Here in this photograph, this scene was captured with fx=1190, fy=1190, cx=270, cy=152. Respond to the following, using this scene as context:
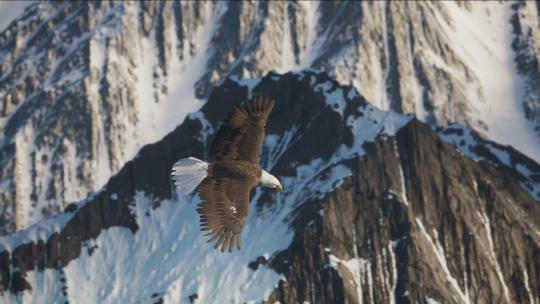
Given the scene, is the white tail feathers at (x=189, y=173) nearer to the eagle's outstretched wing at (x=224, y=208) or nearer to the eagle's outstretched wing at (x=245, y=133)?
the eagle's outstretched wing at (x=224, y=208)

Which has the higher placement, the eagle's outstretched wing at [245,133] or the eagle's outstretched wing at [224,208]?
the eagle's outstretched wing at [245,133]

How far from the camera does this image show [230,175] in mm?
64188

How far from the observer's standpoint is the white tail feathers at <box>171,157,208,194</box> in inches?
2362

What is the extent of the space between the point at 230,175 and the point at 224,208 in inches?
74.5

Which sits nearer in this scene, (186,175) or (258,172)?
(186,175)

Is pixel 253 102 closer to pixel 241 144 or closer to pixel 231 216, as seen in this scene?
pixel 241 144

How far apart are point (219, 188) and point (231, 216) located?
162 centimetres

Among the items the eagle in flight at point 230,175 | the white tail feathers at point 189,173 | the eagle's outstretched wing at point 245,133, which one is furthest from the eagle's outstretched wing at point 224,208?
the eagle's outstretched wing at point 245,133

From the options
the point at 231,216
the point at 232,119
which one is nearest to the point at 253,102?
the point at 232,119

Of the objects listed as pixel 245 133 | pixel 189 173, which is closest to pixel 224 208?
pixel 189 173

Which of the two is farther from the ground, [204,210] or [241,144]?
[241,144]

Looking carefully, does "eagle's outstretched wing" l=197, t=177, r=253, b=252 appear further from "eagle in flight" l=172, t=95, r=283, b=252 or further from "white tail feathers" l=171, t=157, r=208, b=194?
"white tail feathers" l=171, t=157, r=208, b=194

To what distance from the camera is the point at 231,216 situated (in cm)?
6347

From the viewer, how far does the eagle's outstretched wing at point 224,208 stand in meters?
62.8
